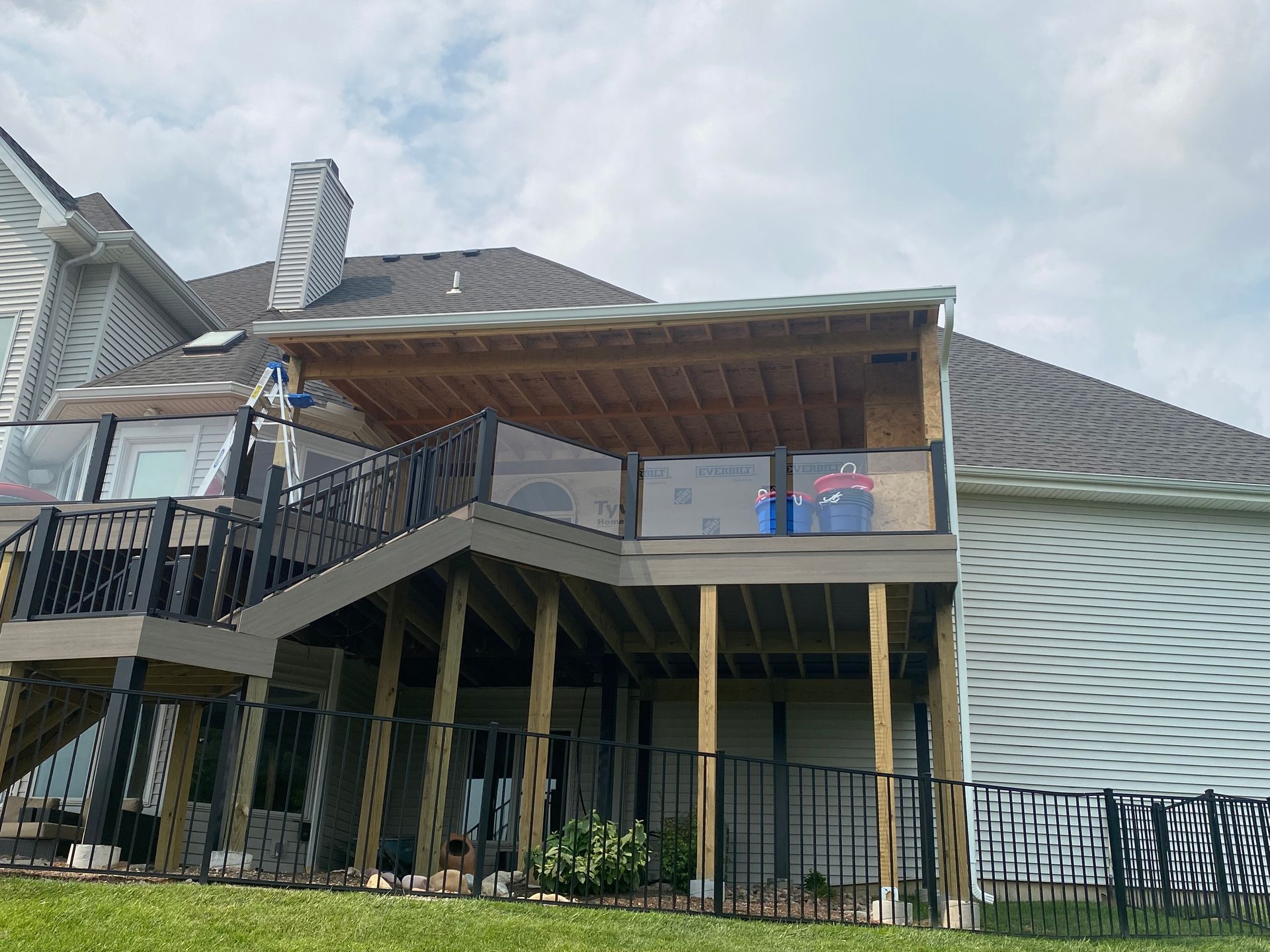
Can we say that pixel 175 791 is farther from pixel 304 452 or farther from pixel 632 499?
pixel 632 499

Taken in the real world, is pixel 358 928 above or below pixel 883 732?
below

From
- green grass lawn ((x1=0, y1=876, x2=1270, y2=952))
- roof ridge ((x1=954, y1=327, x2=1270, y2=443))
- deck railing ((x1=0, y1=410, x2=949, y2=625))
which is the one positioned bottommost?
green grass lawn ((x1=0, y1=876, x2=1270, y2=952))

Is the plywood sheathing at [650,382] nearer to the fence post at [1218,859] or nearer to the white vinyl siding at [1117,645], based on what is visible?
the white vinyl siding at [1117,645]

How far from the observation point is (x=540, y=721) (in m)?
9.78

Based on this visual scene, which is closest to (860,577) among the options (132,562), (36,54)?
(132,562)

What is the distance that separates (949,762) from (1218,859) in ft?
7.44

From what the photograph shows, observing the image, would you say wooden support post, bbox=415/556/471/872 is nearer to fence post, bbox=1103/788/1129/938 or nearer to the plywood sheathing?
the plywood sheathing

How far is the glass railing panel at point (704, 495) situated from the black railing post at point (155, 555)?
4.41 meters

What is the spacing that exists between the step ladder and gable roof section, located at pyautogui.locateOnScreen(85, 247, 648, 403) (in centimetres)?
186

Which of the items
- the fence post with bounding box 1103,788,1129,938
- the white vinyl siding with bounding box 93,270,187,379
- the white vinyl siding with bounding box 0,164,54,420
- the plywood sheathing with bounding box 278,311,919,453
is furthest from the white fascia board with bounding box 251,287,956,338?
the white vinyl siding with bounding box 0,164,54,420

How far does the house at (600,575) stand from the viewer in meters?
8.89

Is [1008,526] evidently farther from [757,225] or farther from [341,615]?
[757,225]

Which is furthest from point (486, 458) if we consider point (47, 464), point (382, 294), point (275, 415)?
point (382, 294)

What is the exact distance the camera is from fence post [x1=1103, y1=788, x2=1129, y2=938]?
26.0ft
